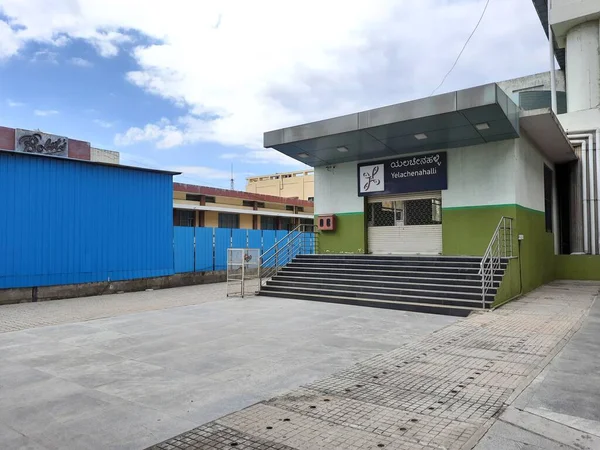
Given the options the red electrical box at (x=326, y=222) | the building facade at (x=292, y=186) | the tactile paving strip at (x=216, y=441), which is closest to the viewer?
the tactile paving strip at (x=216, y=441)

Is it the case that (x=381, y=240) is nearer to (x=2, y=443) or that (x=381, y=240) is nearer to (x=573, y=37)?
(x=2, y=443)

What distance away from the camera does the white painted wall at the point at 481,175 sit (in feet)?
40.8

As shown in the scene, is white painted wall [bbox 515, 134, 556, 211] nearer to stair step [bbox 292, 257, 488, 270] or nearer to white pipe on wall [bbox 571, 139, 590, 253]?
white pipe on wall [bbox 571, 139, 590, 253]

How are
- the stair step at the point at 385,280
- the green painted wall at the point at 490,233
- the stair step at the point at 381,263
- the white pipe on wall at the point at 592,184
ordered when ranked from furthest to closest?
the white pipe on wall at the point at 592,184
the green painted wall at the point at 490,233
the stair step at the point at 381,263
the stair step at the point at 385,280

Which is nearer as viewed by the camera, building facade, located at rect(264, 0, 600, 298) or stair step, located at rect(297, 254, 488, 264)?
building facade, located at rect(264, 0, 600, 298)

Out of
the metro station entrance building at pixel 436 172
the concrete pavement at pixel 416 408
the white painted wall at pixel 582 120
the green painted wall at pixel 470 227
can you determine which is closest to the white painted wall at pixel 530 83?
the white painted wall at pixel 582 120

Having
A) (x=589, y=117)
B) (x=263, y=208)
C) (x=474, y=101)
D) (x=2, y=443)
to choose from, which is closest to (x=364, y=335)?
(x=2, y=443)

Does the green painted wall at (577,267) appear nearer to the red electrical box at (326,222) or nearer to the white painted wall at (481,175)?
the white painted wall at (481,175)

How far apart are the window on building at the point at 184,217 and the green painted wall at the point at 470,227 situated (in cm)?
2188

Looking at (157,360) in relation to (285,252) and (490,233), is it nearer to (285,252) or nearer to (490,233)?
(490,233)

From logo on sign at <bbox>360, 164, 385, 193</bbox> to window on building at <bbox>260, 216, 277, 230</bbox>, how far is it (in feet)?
78.5

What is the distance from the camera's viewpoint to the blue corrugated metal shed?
11859 millimetres

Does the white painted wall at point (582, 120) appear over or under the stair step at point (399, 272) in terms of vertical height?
over

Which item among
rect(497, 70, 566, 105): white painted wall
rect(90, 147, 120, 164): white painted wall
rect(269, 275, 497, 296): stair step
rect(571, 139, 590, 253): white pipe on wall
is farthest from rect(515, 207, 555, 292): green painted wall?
rect(90, 147, 120, 164): white painted wall
